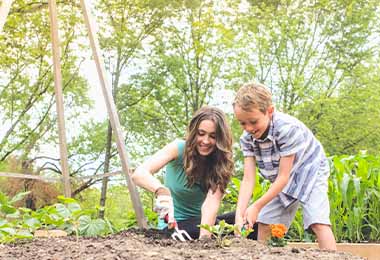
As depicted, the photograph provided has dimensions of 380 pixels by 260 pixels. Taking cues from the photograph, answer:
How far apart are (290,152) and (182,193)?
56 cm

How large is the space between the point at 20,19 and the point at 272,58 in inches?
144

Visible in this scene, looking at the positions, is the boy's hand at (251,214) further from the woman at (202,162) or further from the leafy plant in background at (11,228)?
the leafy plant in background at (11,228)

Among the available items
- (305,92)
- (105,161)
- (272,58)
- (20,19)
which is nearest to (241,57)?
(272,58)

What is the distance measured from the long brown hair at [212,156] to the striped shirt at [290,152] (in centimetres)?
10

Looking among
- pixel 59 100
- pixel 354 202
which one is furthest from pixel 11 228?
pixel 354 202

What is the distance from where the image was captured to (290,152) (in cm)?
183

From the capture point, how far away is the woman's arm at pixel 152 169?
73.6 inches

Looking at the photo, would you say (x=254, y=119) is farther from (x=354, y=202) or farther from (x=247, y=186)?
(x=354, y=202)

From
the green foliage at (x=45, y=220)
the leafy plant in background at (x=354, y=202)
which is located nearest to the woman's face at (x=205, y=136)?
the green foliage at (x=45, y=220)

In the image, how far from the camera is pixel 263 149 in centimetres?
197

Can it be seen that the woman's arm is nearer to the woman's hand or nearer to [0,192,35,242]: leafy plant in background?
the woman's hand

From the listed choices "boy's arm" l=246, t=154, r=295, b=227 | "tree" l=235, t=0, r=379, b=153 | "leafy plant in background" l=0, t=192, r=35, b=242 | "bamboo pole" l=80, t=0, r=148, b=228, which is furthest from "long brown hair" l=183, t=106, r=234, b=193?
"tree" l=235, t=0, r=379, b=153

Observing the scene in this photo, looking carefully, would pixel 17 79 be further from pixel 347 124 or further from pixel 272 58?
pixel 347 124

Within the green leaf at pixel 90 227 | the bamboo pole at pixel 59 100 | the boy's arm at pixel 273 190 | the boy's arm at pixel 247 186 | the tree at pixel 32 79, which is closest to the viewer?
the boy's arm at pixel 273 190
